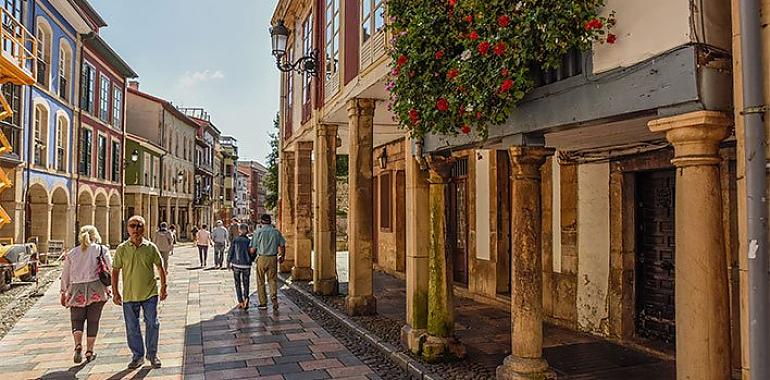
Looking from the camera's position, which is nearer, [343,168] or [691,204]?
[691,204]

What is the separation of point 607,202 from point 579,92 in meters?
3.56

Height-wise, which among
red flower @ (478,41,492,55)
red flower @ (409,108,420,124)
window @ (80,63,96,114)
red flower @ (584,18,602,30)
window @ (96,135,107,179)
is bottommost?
red flower @ (409,108,420,124)

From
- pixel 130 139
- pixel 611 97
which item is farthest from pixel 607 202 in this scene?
pixel 130 139

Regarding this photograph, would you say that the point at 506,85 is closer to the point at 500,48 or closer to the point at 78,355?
the point at 500,48

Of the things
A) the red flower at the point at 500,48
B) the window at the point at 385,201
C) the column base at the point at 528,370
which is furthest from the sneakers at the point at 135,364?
the window at the point at 385,201

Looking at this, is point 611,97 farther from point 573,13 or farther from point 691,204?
point 691,204

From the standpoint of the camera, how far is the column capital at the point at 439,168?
21.6 ft

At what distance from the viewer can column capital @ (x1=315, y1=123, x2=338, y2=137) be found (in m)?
11.5

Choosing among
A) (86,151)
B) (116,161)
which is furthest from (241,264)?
(116,161)

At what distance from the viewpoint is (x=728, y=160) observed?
5660 mm

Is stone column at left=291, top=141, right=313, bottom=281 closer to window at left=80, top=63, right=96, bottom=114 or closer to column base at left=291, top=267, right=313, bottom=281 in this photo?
column base at left=291, top=267, right=313, bottom=281

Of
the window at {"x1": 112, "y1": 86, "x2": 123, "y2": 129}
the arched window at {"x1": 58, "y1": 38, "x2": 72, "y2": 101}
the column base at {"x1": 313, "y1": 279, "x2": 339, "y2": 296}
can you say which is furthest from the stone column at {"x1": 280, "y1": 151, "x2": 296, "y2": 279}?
the window at {"x1": 112, "y1": 86, "x2": 123, "y2": 129}

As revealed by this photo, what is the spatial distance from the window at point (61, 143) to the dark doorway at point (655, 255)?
69.5ft

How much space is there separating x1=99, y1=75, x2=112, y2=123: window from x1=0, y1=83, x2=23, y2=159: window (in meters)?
9.39
